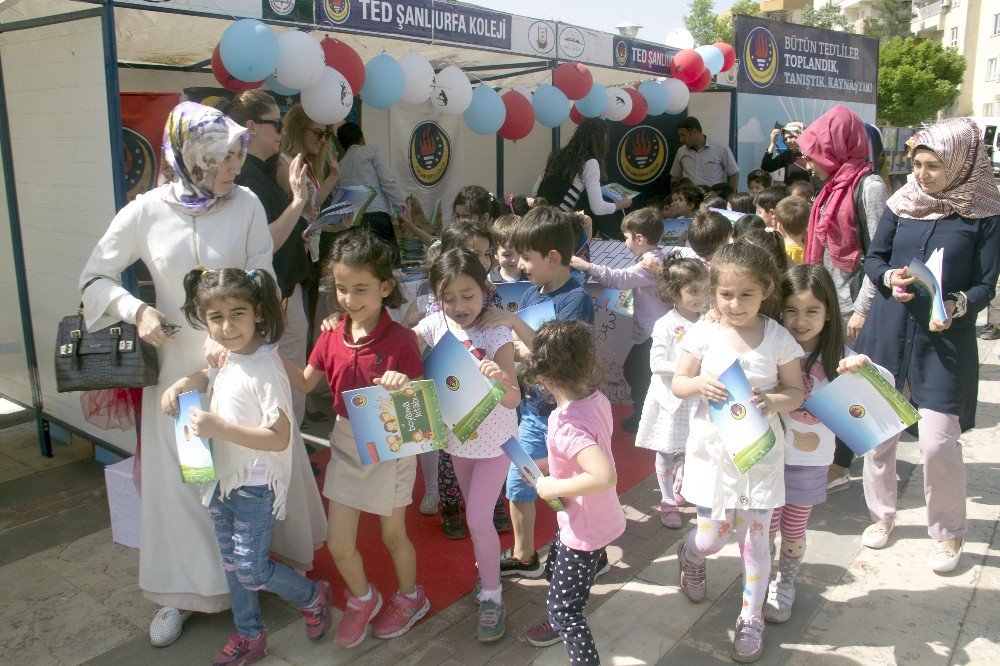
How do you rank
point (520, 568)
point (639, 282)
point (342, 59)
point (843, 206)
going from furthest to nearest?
point (342, 59)
point (639, 282)
point (843, 206)
point (520, 568)

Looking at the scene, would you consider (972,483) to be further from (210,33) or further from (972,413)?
(210,33)

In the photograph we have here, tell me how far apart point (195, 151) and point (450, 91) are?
12.6 feet

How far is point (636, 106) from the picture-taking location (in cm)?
789

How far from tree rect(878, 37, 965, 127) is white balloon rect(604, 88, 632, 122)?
3440 centimetres

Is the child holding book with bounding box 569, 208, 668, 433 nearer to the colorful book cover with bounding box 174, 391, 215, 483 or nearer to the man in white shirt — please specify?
the colorful book cover with bounding box 174, 391, 215, 483

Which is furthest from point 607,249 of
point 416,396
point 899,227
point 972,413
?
point 416,396

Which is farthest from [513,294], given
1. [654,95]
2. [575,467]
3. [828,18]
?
[828,18]

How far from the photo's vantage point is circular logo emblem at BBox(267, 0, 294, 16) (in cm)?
442

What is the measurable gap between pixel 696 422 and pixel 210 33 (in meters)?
4.43

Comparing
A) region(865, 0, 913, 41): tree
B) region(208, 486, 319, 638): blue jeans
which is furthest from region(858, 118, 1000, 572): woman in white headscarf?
region(865, 0, 913, 41): tree

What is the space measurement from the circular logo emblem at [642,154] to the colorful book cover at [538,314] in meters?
6.70

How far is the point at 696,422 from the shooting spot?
2764 mm

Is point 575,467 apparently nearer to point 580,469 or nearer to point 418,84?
point 580,469

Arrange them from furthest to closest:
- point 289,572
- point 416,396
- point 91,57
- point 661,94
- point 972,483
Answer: point 661,94 → point 972,483 → point 91,57 → point 289,572 → point 416,396
